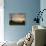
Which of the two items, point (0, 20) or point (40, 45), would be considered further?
point (0, 20)

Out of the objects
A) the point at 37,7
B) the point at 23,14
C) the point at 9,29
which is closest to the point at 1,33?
the point at 9,29

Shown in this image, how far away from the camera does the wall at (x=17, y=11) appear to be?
5781mm

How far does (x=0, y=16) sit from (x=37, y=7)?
1654 millimetres

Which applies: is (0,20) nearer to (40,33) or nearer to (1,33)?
(1,33)

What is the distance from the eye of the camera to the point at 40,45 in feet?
8.77

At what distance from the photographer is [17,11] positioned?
581 cm

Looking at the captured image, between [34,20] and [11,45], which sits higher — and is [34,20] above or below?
above

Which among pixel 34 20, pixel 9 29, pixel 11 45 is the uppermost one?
pixel 34 20

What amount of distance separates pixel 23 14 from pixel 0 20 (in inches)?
40.6

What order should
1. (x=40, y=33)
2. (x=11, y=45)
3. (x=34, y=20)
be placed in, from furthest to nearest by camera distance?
(x=34, y=20)
(x=11, y=45)
(x=40, y=33)

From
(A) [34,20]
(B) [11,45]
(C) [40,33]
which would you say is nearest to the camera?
(C) [40,33]

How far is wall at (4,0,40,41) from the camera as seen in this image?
5781 millimetres

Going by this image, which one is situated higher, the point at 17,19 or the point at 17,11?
the point at 17,11

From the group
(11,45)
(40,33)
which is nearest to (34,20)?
(11,45)
